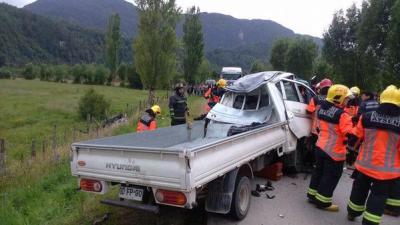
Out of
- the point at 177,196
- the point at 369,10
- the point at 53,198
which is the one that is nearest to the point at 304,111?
the point at 177,196

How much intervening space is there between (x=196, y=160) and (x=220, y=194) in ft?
3.10

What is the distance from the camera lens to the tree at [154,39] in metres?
18.8

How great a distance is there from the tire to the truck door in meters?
2.18

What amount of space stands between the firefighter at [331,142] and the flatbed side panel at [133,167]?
106 inches

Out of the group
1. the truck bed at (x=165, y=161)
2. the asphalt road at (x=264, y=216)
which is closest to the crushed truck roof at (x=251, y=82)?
the truck bed at (x=165, y=161)

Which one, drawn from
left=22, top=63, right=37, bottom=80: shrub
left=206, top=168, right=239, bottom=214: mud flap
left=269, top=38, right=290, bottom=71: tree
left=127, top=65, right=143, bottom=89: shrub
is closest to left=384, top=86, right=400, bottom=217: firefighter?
left=206, top=168, right=239, bottom=214: mud flap

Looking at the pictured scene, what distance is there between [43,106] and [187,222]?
86.5 feet

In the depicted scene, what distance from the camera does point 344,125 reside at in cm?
563

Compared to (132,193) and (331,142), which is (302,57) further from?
(132,193)

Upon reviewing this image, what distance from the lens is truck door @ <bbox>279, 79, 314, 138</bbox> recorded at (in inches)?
293

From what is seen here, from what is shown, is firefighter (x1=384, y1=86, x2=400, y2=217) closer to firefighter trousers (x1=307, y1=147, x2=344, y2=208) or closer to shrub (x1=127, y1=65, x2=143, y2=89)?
firefighter trousers (x1=307, y1=147, x2=344, y2=208)

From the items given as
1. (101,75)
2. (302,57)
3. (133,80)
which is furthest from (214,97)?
(101,75)

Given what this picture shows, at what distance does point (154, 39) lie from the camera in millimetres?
18969

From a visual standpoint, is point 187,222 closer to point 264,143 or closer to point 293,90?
point 264,143
